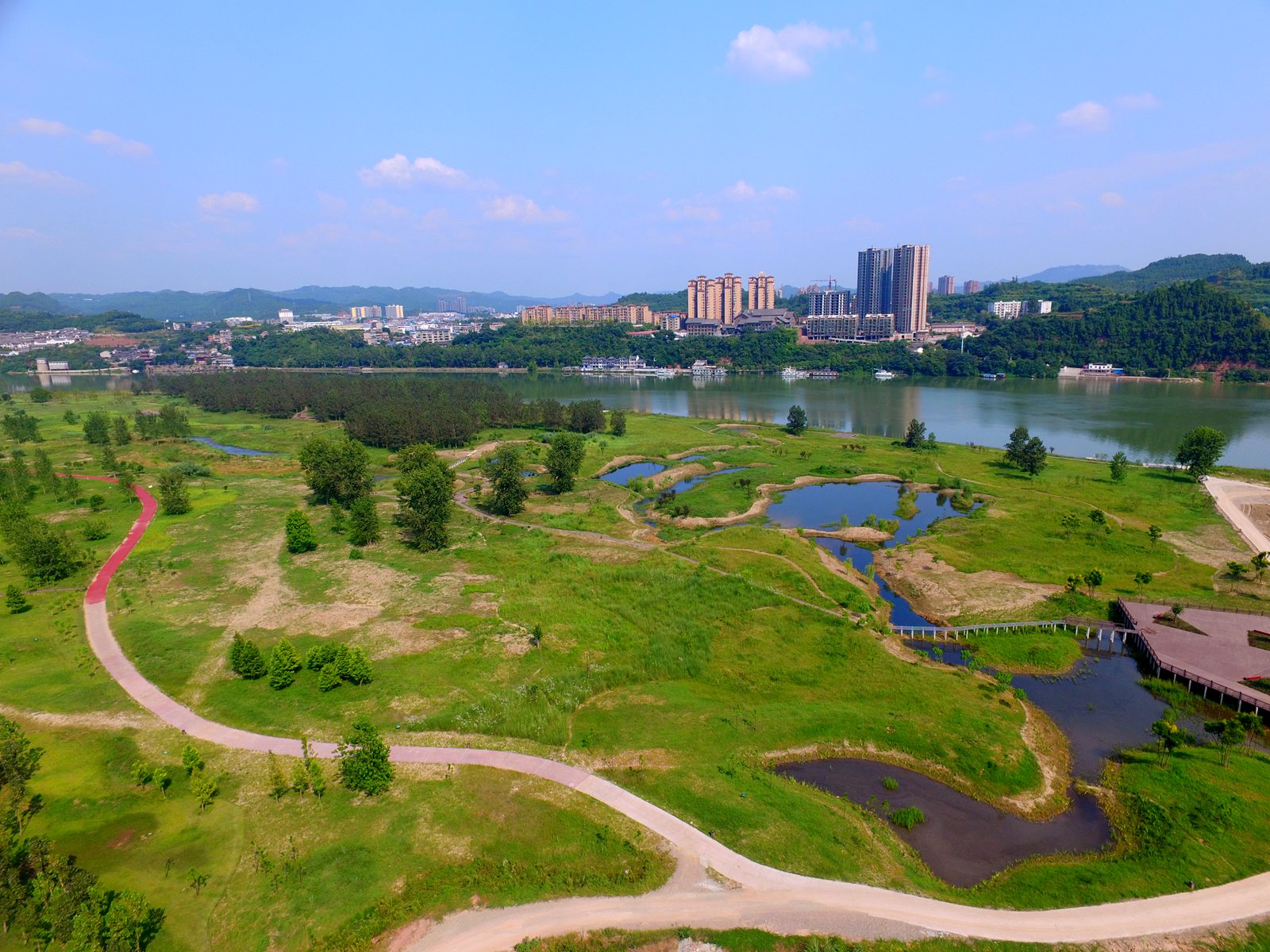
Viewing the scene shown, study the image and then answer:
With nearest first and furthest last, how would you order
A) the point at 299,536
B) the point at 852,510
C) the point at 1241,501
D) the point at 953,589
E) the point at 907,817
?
the point at 907,817 < the point at 953,589 < the point at 299,536 < the point at 1241,501 < the point at 852,510

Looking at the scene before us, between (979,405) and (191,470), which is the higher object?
(979,405)

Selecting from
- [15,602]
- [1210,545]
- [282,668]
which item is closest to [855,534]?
[1210,545]

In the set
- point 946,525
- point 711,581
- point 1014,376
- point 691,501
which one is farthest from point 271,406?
point 1014,376

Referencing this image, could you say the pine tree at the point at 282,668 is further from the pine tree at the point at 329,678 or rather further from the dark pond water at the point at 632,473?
the dark pond water at the point at 632,473

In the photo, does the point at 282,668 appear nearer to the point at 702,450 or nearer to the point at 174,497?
the point at 174,497

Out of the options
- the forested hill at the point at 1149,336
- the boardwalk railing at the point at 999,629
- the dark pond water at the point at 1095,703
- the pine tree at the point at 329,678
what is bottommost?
the dark pond water at the point at 1095,703

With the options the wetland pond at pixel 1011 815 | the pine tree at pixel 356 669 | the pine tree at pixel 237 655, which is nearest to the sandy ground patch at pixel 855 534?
the wetland pond at pixel 1011 815
